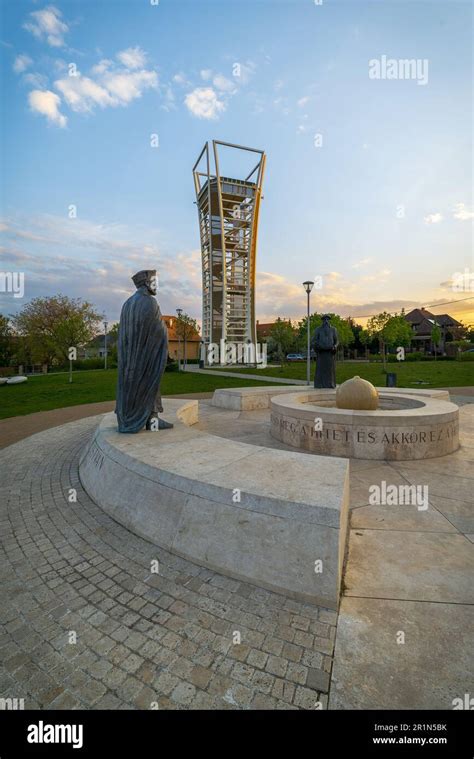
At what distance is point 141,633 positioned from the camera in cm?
271

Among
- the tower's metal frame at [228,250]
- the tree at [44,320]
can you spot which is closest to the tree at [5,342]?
the tree at [44,320]

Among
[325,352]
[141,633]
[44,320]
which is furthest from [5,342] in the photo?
[141,633]

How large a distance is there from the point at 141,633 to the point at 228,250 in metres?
53.0

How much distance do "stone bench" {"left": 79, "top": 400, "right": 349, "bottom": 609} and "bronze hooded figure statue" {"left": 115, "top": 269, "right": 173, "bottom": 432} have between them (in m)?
1.12

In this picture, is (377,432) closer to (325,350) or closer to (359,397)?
(359,397)

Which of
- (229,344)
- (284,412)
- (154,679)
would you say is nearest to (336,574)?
(154,679)

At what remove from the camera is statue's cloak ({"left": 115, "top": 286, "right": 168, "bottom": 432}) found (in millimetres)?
6199

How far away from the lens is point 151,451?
17.0ft

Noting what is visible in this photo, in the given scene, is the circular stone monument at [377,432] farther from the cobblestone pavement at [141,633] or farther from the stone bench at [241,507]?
the cobblestone pavement at [141,633]

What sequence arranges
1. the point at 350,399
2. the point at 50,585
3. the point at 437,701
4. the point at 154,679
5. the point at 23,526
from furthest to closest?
the point at 350,399
the point at 23,526
the point at 50,585
the point at 154,679
the point at 437,701

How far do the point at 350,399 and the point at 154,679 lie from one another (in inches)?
278

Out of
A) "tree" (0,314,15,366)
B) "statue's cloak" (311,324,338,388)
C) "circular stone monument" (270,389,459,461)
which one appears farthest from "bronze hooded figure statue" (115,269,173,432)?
"tree" (0,314,15,366)
